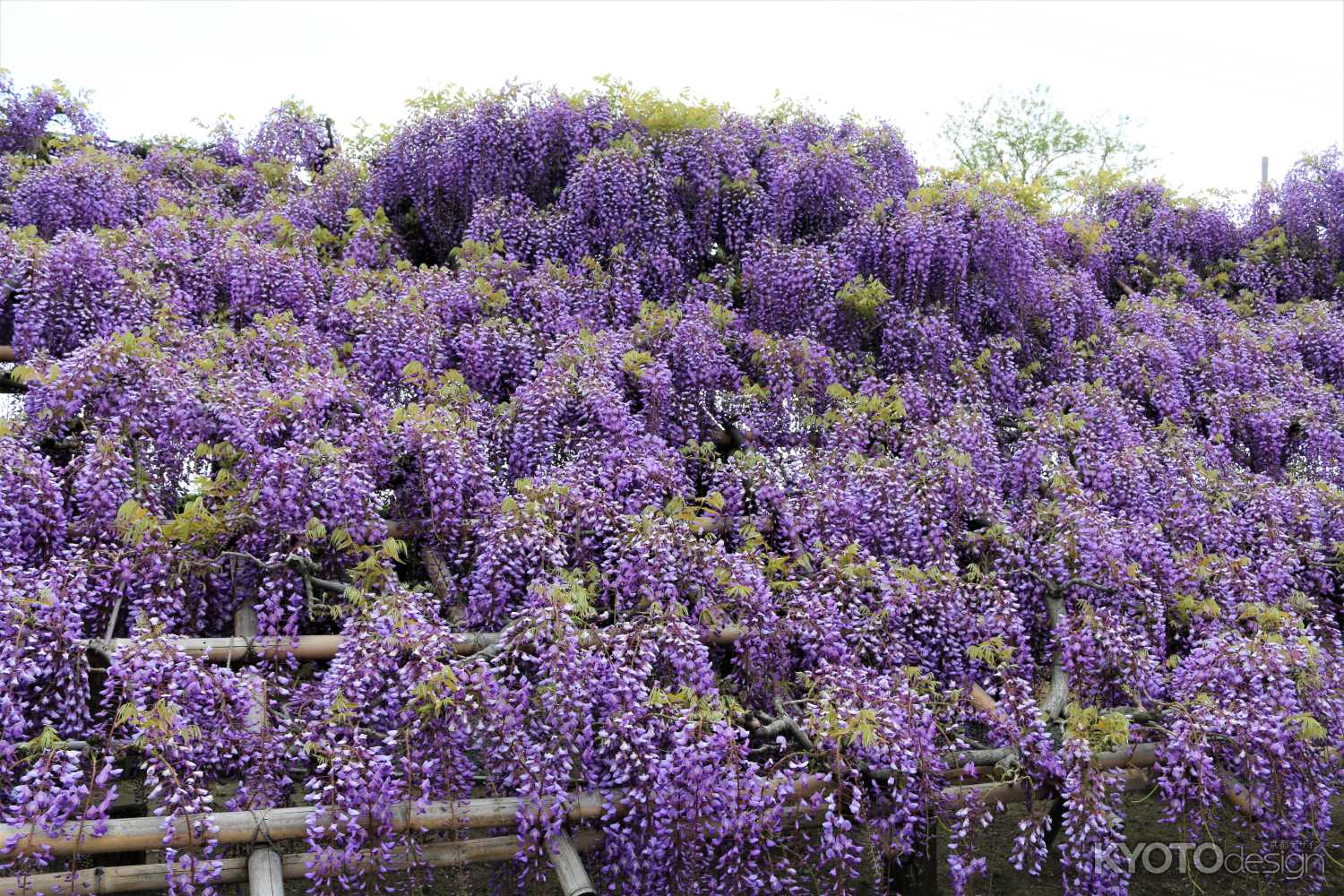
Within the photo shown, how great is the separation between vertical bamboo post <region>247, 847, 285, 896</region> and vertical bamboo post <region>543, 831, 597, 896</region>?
Result: 98 centimetres

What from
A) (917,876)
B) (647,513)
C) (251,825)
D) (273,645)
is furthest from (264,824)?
(917,876)

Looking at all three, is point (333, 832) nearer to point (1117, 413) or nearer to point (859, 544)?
point (859, 544)

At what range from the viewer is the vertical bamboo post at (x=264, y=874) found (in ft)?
12.5

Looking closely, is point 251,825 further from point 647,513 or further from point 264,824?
point 647,513

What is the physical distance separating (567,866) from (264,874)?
3.63 feet

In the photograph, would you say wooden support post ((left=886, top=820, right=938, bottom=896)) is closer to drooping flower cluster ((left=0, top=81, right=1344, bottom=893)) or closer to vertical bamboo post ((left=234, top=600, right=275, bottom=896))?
drooping flower cluster ((left=0, top=81, right=1344, bottom=893))

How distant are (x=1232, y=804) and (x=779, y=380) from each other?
11.0 feet

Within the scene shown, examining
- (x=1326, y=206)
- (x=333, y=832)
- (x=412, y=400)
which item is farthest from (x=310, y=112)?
(x=1326, y=206)

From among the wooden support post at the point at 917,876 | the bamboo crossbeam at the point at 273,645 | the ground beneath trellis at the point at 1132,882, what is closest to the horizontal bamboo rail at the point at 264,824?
the bamboo crossbeam at the point at 273,645

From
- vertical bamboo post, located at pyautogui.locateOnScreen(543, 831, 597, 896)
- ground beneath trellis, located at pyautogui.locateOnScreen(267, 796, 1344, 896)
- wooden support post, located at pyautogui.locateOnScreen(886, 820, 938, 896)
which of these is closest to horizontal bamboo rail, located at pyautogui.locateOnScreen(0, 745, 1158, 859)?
vertical bamboo post, located at pyautogui.locateOnScreen(543, 831, 597, 896)

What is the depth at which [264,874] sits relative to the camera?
3.84m

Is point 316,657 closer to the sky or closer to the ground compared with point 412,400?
closer to the ground

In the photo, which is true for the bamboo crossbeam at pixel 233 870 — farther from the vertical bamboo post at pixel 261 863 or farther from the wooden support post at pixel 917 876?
the wooden support post at pixel 917 876

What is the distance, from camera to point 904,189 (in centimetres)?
883
